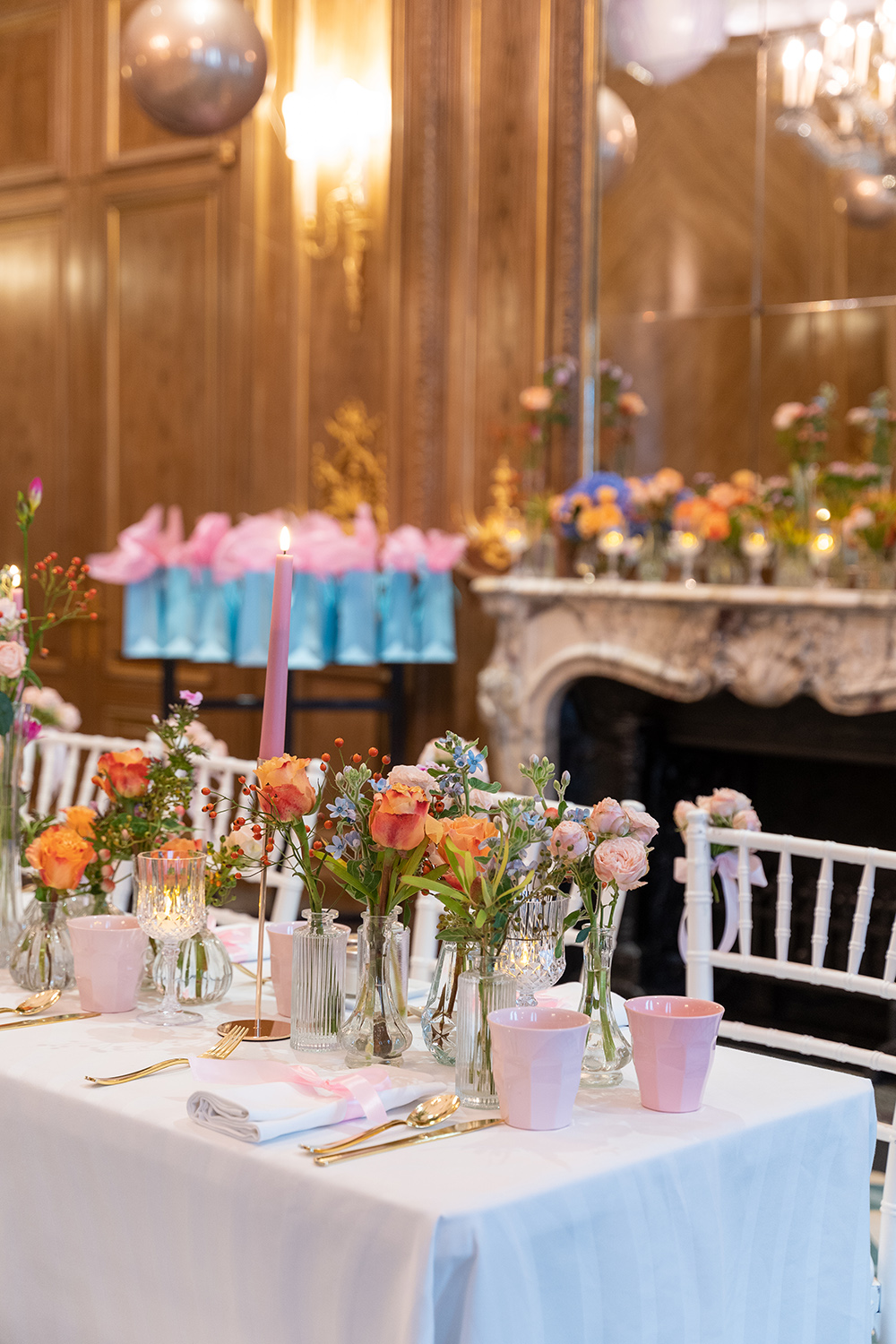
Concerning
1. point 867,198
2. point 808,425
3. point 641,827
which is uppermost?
point 867,198

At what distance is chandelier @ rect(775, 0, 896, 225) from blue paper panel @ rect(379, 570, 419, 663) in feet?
5.29

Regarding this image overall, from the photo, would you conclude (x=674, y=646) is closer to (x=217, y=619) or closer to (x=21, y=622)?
(x=217, y=619)

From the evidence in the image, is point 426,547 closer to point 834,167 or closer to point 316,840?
point 834,167

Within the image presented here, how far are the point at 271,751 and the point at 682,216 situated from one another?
3.18 m

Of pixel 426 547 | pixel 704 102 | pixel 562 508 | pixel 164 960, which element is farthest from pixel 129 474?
pixel 164 960

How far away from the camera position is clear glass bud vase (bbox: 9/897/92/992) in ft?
5.74

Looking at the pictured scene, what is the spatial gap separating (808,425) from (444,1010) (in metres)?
2.87

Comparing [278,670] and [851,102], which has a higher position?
[851,102]

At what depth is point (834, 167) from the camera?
4000 millimetres

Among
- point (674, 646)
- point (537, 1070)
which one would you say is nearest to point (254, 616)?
point (674, 646)

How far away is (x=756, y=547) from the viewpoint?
158 inches

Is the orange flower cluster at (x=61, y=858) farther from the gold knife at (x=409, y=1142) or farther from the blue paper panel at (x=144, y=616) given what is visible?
the blue paper panel at (x=144, y=616)

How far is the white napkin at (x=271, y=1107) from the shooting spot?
127cm

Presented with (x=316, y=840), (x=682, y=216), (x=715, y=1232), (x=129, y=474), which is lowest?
(x=715, y=1232)
